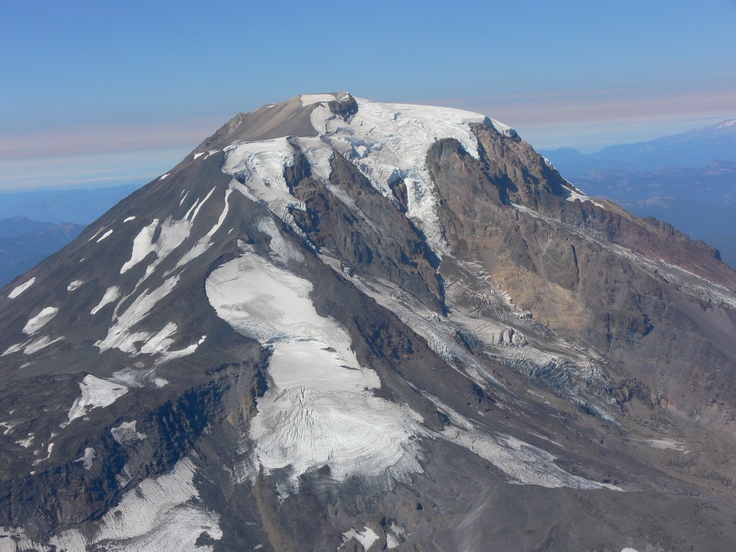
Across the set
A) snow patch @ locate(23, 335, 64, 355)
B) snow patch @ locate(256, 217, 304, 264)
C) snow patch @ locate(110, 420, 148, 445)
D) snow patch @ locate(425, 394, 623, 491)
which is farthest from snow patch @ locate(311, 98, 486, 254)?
snow patch @ locate(110, 420, 148, 445)

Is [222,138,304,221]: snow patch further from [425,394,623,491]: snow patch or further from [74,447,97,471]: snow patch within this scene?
[74,447,97,471]: snow patch

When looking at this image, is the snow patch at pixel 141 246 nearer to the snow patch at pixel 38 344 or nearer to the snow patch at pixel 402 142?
the snow patch at pixel 38 344

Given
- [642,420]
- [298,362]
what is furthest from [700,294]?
[298,362]

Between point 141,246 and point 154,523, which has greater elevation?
point 141,246

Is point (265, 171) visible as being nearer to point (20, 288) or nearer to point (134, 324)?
point (134, 324)

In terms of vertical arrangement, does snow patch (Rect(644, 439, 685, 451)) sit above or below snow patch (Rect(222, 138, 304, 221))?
below

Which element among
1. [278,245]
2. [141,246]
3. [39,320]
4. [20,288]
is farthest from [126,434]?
[20,288]
